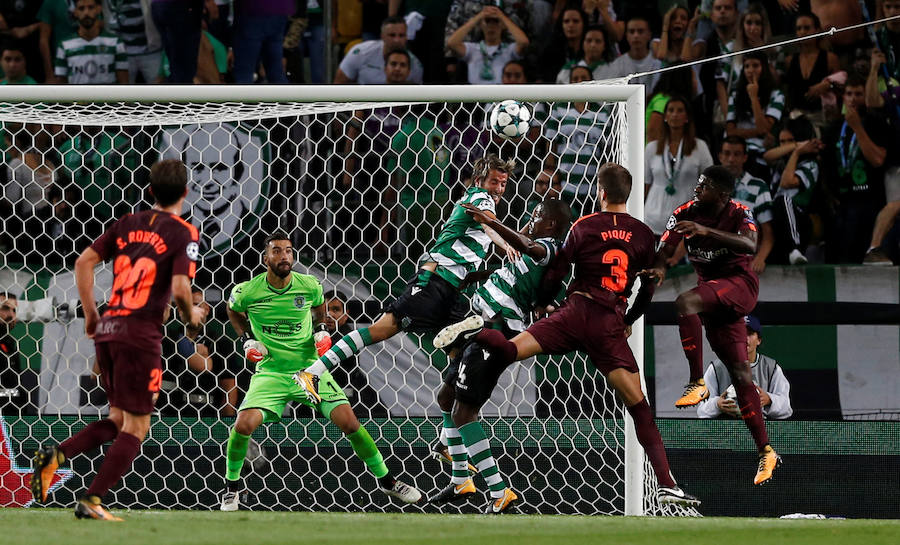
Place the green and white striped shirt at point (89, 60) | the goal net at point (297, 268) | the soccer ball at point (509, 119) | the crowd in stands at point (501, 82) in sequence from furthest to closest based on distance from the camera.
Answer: the green and white striped shirt at point (89, 60) → the crowd in stands at point (501, 82) → the goal net at point (297, 268) → the soccer ball at point (509, 119)

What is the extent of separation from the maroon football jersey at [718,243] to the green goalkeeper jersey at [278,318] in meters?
2.34

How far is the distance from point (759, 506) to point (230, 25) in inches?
222

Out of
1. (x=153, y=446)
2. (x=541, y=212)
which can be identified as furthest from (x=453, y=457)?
(x=153, y=446)

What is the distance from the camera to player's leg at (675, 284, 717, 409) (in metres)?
6.37

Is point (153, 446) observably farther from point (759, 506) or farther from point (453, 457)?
point (759, 506)

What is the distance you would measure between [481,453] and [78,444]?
2326 millimetres

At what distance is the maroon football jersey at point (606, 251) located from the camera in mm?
6203

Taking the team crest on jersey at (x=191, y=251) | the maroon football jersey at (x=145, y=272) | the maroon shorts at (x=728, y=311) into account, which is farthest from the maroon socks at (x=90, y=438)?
the maroon shorts at (x=728, y=311)

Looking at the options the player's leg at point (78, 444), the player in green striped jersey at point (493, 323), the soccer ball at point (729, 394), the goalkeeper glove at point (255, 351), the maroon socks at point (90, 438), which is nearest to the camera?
the player's leg at point (78, 444)

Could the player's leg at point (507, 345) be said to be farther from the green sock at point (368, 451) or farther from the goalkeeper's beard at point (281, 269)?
the goalkeeper's beard at point (281, 269)

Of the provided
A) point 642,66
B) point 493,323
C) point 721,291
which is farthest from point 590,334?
point 642,66

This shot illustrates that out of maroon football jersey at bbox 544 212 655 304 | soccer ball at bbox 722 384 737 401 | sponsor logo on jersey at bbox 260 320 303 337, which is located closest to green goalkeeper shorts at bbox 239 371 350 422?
sponsor logo on jersey at bbox 260 320 303 337

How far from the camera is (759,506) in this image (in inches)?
303

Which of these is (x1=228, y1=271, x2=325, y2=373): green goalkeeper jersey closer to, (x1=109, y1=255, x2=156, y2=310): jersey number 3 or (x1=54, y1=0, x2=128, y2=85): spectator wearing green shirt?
(x1=109, y1=255, x2=156, y2=310): jersey number 3
